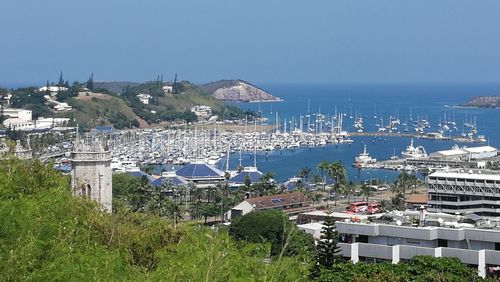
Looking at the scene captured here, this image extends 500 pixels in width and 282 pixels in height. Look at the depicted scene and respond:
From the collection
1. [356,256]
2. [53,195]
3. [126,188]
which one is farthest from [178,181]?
[53,195]

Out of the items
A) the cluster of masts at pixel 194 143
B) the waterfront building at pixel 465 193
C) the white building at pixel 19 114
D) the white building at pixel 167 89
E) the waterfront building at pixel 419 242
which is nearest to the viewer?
the waterfront building at pixel 419 242

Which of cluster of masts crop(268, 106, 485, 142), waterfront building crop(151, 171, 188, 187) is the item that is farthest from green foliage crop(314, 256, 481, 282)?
cluster of masts crop(268, 106, 485, 142)

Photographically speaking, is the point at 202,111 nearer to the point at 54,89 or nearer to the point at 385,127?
the point at 54,89

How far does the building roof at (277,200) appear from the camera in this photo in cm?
5281

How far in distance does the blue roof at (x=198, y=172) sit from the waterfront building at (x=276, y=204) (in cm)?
1628

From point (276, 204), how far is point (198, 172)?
2081 cm

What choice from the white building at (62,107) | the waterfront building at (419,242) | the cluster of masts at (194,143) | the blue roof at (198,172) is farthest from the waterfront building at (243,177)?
the white building at (62,107)

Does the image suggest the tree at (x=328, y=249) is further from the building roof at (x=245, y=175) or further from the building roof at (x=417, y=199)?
the building roof at (x=245, y=175)

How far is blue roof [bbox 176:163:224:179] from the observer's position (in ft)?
243

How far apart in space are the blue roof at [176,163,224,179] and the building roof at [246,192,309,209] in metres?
16.5

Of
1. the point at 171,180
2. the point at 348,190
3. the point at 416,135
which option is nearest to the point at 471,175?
the point at 348,190

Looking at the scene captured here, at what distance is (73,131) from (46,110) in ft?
57.1

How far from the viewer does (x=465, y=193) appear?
145 feet

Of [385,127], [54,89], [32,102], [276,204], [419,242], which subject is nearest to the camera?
[419,242]
